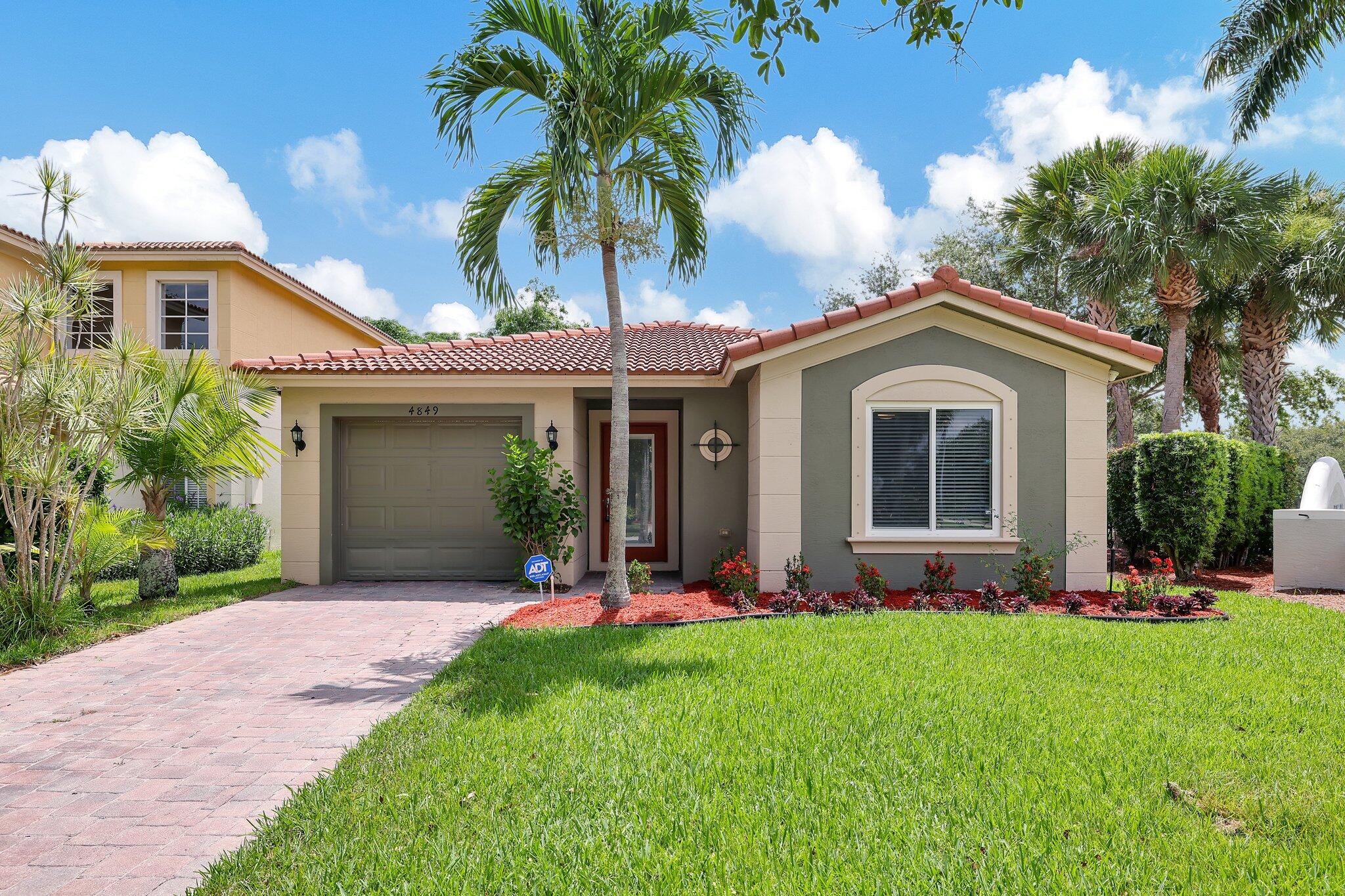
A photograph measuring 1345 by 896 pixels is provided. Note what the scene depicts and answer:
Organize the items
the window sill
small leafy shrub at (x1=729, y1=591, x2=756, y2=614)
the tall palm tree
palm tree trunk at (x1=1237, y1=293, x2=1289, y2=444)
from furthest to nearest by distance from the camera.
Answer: palm tree trunk at (x1=1237, y1=293, x2=1289, y2=444)
the tall palm tree
the window sill
small leafy shrub at (x1=729, y1=591, x2=756, y2=614)

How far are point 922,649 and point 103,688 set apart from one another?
695 centimetres

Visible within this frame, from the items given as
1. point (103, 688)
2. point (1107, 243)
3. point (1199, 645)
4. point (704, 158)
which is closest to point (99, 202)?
point (103, 688)

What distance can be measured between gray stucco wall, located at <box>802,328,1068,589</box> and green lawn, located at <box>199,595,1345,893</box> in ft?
9.81

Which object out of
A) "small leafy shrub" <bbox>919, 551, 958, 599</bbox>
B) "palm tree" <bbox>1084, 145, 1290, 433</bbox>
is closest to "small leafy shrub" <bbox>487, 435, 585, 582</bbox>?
"small leafy shrub" <bbox>919, 551, 958, 599</bbox>

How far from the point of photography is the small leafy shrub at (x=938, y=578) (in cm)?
863

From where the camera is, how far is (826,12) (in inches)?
171

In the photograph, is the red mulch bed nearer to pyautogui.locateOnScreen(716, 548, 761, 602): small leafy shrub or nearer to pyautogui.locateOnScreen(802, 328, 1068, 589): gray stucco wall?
pyautogui.locateOnScreen(716, 548, 761, 602): small leafy shrub

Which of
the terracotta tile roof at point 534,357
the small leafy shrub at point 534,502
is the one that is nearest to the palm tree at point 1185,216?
the terracotta tile roof at point 534,357

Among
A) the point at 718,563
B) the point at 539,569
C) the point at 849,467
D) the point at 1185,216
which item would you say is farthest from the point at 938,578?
the point at 1185,216

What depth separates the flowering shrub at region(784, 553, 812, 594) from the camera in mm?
8617

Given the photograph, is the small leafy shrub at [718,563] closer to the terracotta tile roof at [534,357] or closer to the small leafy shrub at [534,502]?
the small leafy shrub at [534,502]

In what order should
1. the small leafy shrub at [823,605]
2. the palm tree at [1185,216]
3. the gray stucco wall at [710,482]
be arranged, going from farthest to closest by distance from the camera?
the palm tree at [1185,216] < the gray stucco wall at [710,482] < the small leafy shrub at [823,605]

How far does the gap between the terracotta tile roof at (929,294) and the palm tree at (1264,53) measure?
26.1 ft

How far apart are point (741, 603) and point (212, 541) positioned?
1037cm
